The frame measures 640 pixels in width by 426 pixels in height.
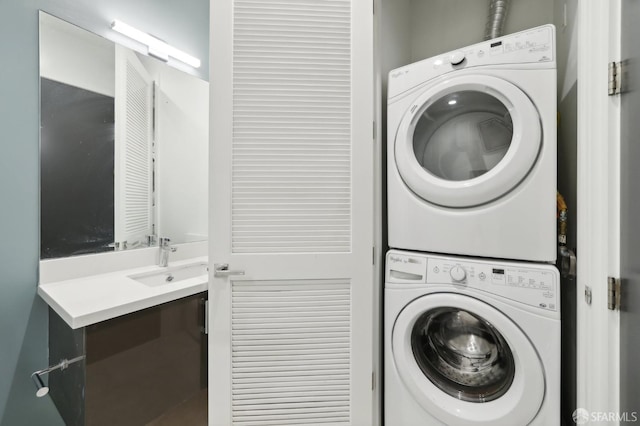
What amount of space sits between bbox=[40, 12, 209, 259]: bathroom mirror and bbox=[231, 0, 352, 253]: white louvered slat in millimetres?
794

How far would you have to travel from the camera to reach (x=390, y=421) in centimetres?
120

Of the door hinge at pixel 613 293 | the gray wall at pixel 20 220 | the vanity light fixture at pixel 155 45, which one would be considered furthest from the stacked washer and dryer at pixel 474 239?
the gray wall at pixel 20 220

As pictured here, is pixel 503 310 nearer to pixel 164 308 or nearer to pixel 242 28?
pixel 164 308

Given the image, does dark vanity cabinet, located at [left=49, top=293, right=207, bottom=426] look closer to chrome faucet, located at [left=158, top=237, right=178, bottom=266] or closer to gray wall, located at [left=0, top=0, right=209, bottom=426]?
gray wall, located at [left=0, top=0, right=209, bottom=426]

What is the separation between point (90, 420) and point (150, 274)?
0.72 m

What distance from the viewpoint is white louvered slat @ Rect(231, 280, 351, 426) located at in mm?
1182

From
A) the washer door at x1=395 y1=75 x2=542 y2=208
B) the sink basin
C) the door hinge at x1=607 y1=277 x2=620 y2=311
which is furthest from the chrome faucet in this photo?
the door hinge at x1=607 y1=277 x2=620 y2=311

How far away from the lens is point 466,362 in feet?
3.79

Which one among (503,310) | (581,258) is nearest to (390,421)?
(503,310)

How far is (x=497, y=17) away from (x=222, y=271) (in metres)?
1.89

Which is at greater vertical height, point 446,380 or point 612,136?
point 612,136

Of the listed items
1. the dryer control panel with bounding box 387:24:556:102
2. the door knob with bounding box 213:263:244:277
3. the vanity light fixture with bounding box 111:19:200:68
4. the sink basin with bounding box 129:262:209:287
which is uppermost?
the vanity light fixture with bounding box 111:19:200:68

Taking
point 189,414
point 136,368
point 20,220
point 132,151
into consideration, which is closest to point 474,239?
point 136,368

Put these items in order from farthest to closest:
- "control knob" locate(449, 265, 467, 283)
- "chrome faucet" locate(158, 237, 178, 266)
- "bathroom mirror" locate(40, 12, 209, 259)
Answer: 1. "chrome faucet" locate(158, 237, 178, 266)
2. "bathroom mirror" locate(40, 12, 209, 259)
3. "control knob" locate(449, 265, 467, 283)
